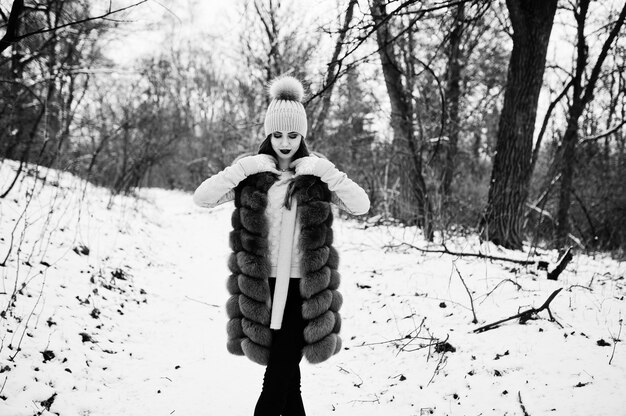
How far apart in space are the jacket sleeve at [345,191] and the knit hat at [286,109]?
0.36 metres

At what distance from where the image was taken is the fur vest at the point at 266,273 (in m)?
2.17

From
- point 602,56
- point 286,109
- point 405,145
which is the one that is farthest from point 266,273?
point 602,56

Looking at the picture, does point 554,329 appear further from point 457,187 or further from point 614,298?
point 457,187

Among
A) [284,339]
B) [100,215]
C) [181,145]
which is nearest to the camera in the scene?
[284,339]

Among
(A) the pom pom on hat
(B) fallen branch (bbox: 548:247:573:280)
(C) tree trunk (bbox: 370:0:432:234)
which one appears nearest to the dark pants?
(A) the pom pom on hat

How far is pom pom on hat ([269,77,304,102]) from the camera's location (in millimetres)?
2451

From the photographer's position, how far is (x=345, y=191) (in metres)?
2.29

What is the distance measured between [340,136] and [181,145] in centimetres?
1589

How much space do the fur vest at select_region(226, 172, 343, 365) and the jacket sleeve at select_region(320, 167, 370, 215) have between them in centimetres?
9

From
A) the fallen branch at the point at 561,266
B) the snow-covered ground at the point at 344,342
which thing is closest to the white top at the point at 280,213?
the snow-covered ground at the point at 344,342

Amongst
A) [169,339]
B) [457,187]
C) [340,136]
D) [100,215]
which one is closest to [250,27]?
[340,136]

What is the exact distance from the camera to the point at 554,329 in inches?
118

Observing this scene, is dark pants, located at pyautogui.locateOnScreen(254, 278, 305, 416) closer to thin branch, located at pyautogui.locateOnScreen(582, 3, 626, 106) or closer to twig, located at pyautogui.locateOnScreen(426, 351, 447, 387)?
twig, located at pyautogui.locateOnScreen(426, 351, 447, 387)

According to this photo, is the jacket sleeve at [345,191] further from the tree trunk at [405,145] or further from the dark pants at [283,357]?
the tree trunk at [405,145]
